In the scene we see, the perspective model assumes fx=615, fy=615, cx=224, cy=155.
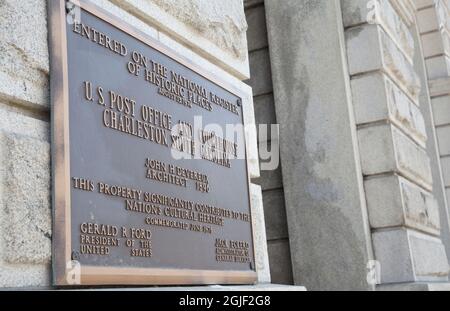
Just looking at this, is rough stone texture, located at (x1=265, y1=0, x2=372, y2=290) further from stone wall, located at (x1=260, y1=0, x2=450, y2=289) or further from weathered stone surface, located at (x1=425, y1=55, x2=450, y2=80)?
weathered stone surface, located at (x1=425, y1=55, x2=450, y2=80)

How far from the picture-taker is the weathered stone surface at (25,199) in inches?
87.2

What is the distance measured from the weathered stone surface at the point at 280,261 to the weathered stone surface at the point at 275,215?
8 cm

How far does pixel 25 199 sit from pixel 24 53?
0.58 m

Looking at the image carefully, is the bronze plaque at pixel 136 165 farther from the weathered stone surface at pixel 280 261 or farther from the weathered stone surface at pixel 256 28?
the weathered stone surface at pixel 256 28

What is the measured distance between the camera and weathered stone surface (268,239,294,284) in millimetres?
5973

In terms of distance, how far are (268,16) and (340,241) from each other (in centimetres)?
247

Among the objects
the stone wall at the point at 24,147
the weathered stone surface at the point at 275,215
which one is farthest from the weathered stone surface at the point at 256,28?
the stone wall at the point at 24,147

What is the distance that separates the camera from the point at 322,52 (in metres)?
6.14

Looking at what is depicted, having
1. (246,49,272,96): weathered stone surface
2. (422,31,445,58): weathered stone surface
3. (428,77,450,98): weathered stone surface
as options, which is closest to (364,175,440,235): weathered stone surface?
(246,49,272,96): weathered stone surface

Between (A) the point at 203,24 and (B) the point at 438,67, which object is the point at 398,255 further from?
(B) the point at 438,67

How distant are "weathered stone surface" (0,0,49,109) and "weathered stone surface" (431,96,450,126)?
9.00 m

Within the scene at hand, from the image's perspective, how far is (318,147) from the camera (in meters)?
5.96

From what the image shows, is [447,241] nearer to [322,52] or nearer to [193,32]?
[322,52]
